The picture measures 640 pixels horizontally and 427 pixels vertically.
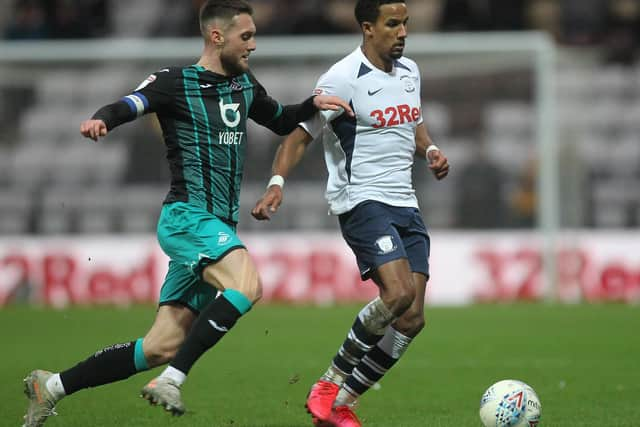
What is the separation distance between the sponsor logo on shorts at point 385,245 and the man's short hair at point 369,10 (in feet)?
4.30

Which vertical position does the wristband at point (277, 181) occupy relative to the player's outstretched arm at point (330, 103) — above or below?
below

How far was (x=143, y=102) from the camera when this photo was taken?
6121 mm

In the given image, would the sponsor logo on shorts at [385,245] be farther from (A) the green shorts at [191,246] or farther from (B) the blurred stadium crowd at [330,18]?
(B) the blurred stadium crowd at [330,18]

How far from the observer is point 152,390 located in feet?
17.7

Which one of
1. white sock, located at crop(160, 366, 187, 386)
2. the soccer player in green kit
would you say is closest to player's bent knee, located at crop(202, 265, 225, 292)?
the soccer player in green kit

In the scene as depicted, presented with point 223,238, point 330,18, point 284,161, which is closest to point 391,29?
point 284,161

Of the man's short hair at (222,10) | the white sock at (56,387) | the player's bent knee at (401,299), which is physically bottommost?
the white sock at (56,387)

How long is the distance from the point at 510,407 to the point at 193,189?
2.03 m

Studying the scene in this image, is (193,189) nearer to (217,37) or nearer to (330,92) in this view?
(217,37)

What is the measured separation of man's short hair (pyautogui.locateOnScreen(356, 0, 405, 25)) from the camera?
6.88 meters

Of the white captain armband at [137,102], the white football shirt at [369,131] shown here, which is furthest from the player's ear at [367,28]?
the white captain armband at [137,102]

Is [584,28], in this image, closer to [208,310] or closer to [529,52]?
[529,52]

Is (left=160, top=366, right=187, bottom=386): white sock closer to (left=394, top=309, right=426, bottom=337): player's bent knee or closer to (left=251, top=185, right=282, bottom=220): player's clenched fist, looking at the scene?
(left=251, top=185, right=282, bottom=220): player's clenched fist

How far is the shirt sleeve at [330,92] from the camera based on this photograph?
6.84 m
